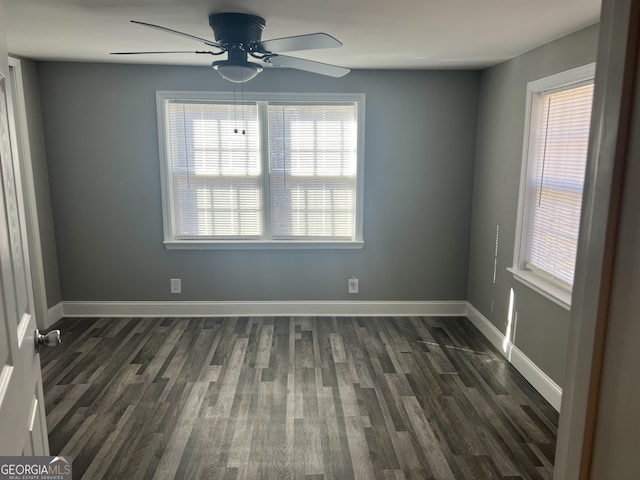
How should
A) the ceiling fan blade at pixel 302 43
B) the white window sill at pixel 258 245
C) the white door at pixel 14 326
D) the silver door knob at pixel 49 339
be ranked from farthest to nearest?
the white window sill at pixel 258 245 → the ceiling fan blade at pixel 302 43 → the silver door knob at pixel 49 339 → the white door at pixel 14 326

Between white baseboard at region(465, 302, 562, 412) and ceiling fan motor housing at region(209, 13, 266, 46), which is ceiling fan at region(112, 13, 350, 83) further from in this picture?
white baseboard at region(465, 302, 562, 412)

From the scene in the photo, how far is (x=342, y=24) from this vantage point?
8.10 ft

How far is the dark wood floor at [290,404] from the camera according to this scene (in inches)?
89.7

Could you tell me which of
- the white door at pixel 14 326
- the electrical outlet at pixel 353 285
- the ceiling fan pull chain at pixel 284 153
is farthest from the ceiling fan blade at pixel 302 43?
the electrical outlet at pixel 353 285

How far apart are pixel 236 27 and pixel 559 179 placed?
217cm

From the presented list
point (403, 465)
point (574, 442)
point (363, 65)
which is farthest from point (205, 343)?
Result: point (574, 442)

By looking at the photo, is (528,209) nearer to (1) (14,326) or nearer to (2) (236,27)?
(2) (236,27)

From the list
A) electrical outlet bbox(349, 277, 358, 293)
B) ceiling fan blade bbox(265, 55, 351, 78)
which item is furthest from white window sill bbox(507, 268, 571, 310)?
ceiling fan blade bbox(265, 55, 351, 78)

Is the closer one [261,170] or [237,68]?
[237,68]

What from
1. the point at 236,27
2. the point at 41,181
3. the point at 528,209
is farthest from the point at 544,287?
the point at 41,181

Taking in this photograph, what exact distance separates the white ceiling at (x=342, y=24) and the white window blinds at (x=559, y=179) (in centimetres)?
44

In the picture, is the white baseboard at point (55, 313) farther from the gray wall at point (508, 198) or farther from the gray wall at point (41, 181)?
the gray wall at point (508, 198)

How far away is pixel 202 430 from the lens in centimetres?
254

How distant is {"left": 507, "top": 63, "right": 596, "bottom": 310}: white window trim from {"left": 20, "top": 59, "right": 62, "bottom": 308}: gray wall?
3.94 meters
